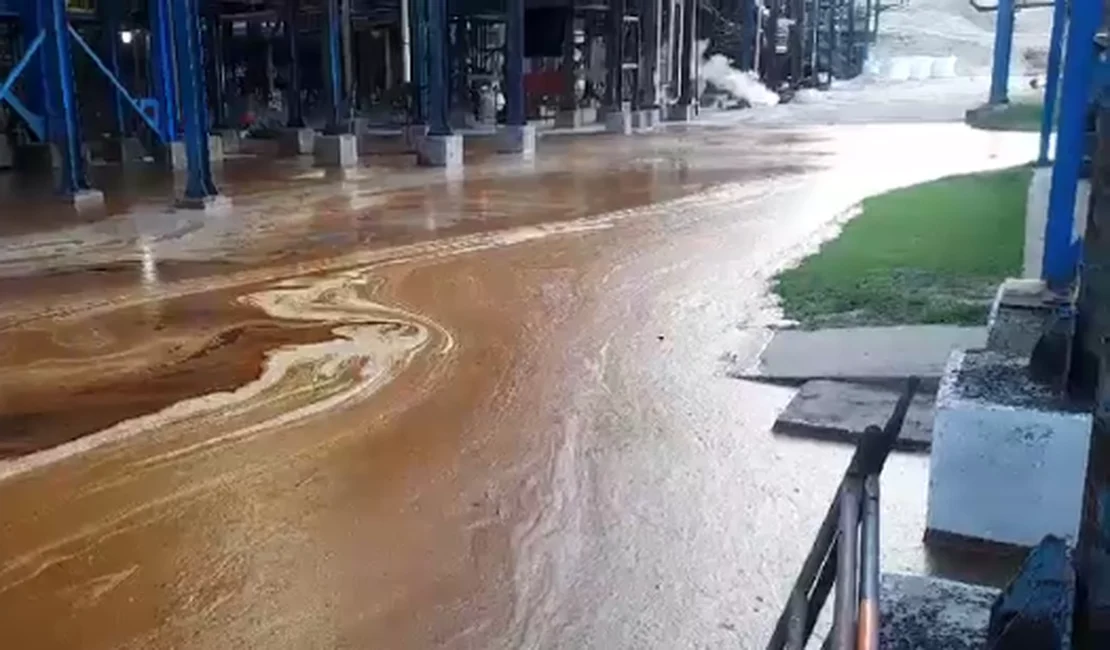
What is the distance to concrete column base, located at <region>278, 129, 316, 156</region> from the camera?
67.8 feet

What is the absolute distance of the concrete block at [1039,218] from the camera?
5914 mm

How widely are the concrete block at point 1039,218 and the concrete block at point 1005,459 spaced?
1.39 m

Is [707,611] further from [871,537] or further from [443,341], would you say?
[443,341]

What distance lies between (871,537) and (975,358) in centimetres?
266

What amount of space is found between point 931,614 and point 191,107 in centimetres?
1162

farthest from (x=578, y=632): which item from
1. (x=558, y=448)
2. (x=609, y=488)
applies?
(x=558, y=448)

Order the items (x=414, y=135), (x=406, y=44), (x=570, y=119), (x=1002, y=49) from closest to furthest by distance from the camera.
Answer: (x=414, y=135), (x=1002, y=49), (x=406, y=44), (x=570, y=119)

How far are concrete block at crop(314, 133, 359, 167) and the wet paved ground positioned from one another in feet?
25.4

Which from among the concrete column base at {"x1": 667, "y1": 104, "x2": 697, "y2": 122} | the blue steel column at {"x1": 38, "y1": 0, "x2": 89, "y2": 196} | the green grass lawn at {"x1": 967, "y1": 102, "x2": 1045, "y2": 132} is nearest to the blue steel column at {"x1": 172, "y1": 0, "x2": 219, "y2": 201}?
→ the blue steel column at {"x1": 38, "y1": 0, "x2": 89, "y2": 196}

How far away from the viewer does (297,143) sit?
68.3 ft

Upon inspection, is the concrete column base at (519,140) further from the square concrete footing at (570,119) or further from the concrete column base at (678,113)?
the concrete column base at (678,113)

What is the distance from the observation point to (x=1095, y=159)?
246 centimetres

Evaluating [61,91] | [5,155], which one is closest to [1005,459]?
[61,91]

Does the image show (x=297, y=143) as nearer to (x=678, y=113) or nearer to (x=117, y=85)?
(x=117, y=85)
